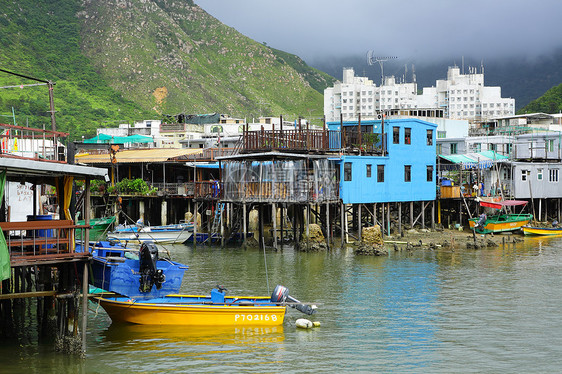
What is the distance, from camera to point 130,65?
11925 cm

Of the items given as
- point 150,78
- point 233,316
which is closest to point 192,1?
point 150,78

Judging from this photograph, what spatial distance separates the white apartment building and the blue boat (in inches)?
6071

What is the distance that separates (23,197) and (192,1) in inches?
5498

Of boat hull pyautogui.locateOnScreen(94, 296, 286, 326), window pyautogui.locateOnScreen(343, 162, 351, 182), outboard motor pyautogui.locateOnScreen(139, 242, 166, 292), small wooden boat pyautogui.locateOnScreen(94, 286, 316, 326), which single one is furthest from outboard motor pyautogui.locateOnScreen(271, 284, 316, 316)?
window pyautogui.locateOnScreen(343, 162, 351, 182)

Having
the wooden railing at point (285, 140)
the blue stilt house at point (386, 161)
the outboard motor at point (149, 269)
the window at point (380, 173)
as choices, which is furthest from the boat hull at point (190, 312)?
the window at point (380, 173)

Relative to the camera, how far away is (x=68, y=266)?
19500 millimetres

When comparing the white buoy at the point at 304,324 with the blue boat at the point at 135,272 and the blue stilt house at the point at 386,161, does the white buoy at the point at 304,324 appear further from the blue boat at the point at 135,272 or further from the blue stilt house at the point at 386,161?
the blue stilt house at the point at 386,161

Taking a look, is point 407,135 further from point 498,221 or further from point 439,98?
point 439,98

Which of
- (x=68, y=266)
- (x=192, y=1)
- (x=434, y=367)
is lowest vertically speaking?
(x=434, y=367)

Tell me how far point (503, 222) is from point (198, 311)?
3539 cm

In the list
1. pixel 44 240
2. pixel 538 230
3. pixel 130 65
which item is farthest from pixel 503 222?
pixel 130 65

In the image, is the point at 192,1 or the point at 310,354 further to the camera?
the point at 192,1

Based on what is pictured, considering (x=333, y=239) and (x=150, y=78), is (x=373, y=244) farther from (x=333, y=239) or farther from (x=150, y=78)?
(x=150, y=78)

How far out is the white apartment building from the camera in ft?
589
